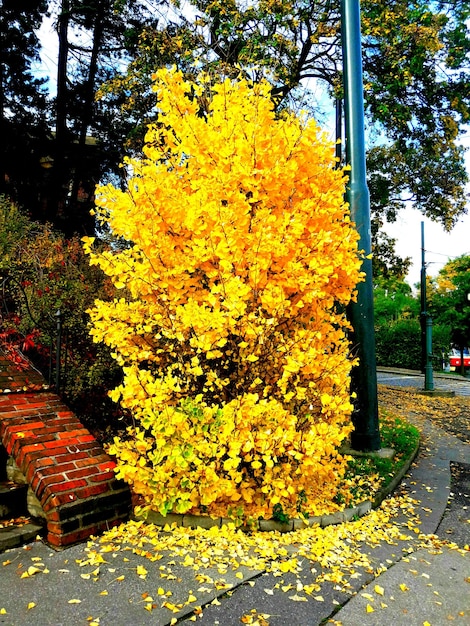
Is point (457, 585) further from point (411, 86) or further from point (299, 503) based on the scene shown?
point (411, 86)

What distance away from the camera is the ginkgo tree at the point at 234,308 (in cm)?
350

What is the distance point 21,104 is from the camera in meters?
12.2

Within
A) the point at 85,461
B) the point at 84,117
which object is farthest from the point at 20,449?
the point at 84,117

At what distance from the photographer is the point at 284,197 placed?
3.99m

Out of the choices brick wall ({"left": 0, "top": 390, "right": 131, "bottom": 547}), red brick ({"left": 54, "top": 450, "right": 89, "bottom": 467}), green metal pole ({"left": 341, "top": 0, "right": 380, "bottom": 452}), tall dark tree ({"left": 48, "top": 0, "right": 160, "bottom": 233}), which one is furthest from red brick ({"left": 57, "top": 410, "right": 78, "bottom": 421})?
tall dark tree ({"left": 48, "top": 0, "right": 160, "bottom": 233})

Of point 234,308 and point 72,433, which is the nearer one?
point 234,308

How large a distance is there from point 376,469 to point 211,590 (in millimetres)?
2892

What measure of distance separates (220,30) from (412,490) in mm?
7842

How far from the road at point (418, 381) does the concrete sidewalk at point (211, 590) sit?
11419 mm

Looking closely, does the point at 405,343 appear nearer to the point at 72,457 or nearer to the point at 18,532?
the point at 72,457

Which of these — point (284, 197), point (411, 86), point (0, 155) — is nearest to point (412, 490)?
point (284, 197)

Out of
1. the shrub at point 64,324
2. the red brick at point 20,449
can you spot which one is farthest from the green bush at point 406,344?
the red brick at point 20,449

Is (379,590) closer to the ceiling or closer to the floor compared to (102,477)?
closer to the floor

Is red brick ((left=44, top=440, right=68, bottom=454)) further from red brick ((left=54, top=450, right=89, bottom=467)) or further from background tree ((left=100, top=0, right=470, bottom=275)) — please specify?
background tree ((left=100, top=0, right=470, bottom=275))
